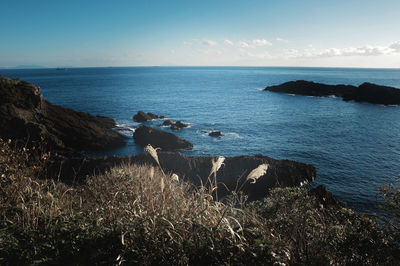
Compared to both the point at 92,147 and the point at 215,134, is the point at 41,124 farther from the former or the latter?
the point at 215,134

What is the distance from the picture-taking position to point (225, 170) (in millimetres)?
25516

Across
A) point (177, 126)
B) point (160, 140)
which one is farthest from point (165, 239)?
point (177, 126)

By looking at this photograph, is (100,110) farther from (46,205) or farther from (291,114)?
(46,205)

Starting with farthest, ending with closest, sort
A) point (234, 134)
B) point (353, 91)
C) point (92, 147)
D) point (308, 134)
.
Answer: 1. point (353, 91)
2. point (308, 134)
3. point (234, 134)
4. point (92, 147)

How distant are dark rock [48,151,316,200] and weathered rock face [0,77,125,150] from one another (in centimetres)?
973

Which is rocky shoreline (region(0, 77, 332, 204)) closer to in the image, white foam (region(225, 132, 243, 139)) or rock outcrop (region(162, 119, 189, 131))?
rock outcrop (region(162, 119, 189, 131))

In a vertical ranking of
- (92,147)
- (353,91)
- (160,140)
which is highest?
(353,91)

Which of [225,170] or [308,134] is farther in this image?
[308,134]

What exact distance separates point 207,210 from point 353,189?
2468 cm

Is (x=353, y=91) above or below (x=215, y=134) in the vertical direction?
above

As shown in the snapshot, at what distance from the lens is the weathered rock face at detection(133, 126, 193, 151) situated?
122ft

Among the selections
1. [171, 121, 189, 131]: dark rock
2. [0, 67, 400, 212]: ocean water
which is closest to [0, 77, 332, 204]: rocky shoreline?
[0, 67, 400, 212]: ocean water

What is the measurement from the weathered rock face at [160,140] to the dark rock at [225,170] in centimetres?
900

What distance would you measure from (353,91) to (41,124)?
93778mm
